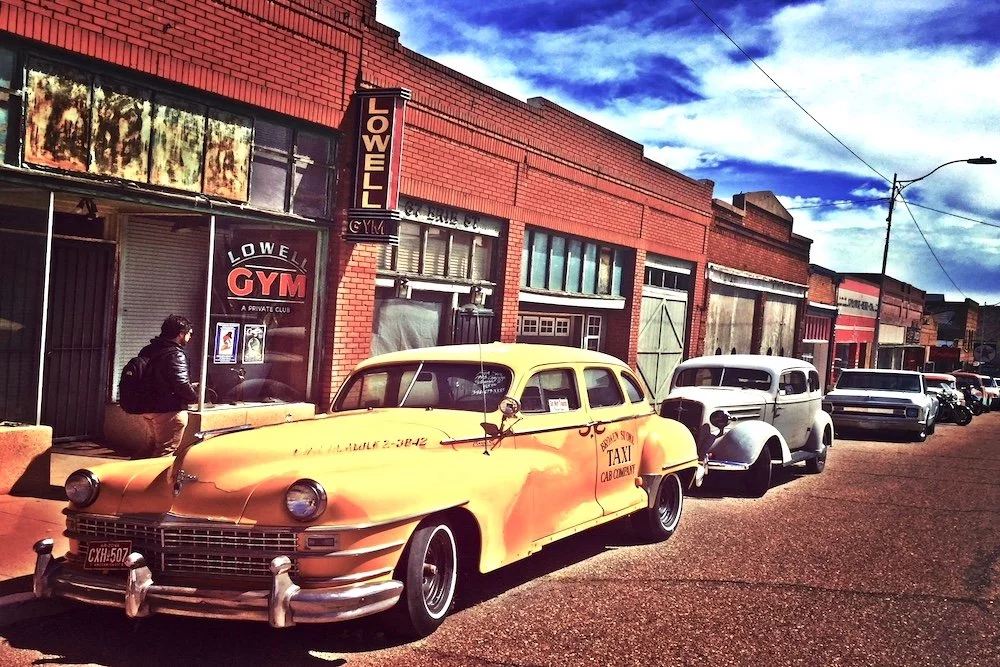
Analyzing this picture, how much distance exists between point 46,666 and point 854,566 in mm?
5974

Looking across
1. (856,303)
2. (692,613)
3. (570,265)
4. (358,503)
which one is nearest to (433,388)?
(358,503)

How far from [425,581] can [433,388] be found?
64.2 inches

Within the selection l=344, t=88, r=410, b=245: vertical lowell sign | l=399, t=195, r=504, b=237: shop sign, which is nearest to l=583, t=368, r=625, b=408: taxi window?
l=344, t=88, r=410, b=245: vertical lowell sign

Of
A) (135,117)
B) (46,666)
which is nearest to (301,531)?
(46,666)

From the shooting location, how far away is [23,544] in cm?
660

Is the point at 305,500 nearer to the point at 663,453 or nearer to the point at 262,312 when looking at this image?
the point at 663,453

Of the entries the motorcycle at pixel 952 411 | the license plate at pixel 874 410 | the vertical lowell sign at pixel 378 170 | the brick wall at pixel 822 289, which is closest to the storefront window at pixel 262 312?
the vertical lowell sign at pixel 378 170

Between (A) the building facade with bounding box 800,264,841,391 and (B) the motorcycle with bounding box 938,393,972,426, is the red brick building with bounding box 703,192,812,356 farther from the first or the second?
(B) the motorcycle with bounding box 938,393,972,426

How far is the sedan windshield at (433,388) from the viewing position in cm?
646

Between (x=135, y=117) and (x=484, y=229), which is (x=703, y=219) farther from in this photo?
(x=135, y=117)

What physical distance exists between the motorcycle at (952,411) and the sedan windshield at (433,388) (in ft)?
82.0

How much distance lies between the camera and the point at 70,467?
9.48m

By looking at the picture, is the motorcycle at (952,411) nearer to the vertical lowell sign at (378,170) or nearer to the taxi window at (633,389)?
the vertical lowell sign at (378,170)

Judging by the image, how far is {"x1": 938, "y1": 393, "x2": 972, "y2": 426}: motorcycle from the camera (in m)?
27.8
